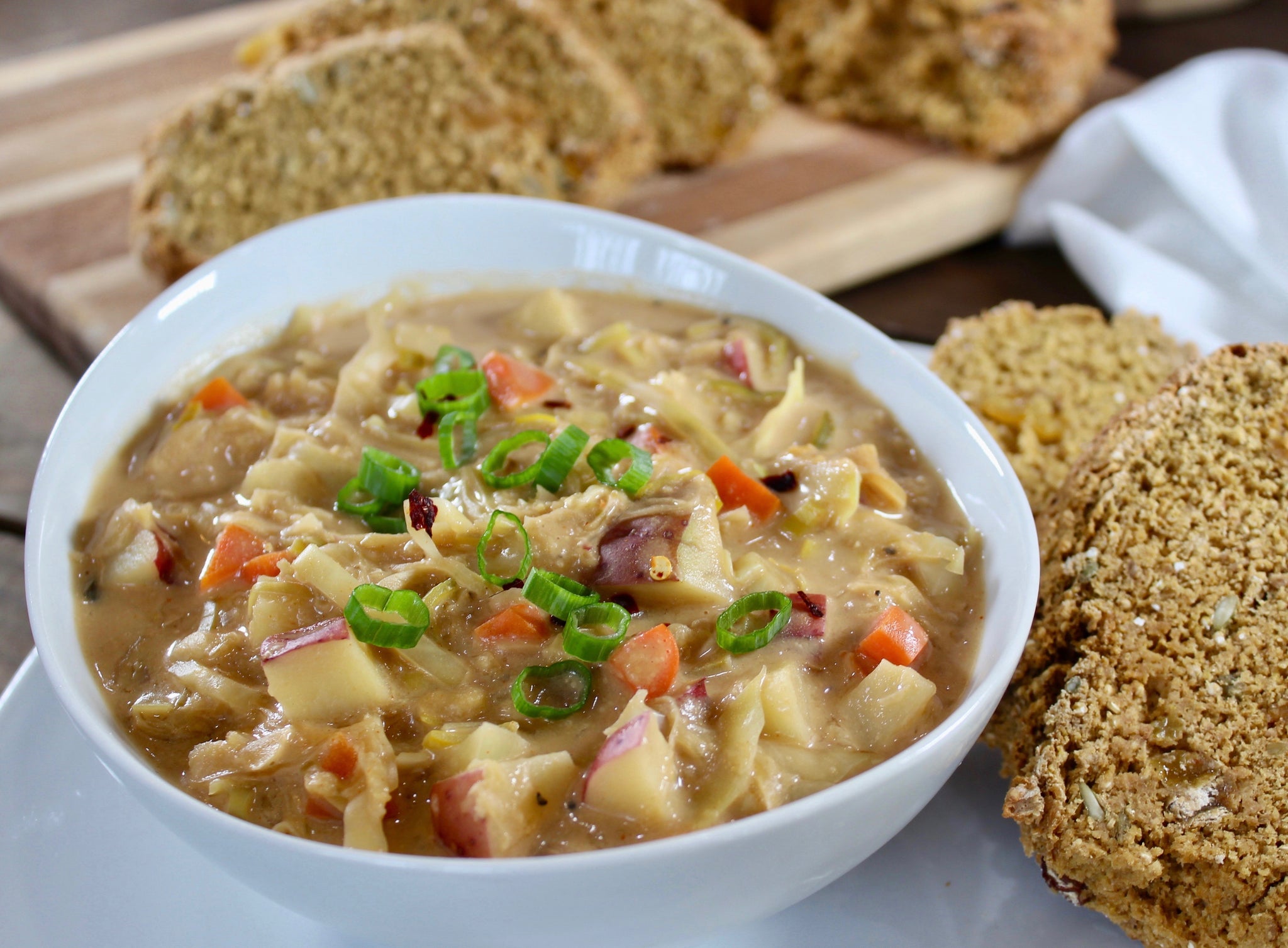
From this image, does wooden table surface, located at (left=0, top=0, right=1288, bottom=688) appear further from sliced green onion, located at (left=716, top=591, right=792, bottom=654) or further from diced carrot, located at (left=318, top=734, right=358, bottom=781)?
sliced green onion, located at (left=716, top=591, right=792, bottom=654)

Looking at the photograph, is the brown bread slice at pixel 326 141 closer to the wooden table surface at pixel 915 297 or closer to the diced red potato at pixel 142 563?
the wooden table surface at pixel 915 297

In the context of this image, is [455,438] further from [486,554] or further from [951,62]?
[951,62]

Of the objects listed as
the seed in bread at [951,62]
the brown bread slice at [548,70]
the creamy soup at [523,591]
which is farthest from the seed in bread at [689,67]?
the creamy soup at [523,591]

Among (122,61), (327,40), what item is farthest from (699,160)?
(122,61)

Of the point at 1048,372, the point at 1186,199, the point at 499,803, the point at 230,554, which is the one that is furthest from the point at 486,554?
the point at 1186,199

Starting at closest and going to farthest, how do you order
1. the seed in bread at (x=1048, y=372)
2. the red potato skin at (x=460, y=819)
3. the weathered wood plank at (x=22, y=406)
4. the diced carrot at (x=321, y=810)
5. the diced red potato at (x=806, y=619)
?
1. the red potato skin at (x=460, y=819)
2. the diced carrot at (x=321, y=810)
3. the diced red potato at (x=806, y=619)
4. the seed in bread at (x=1048, y=372)
5. the weathered wood plank at (x=22, y=406)

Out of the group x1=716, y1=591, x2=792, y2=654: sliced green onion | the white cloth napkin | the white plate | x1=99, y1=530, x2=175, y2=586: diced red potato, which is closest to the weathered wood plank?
x1=99, y1=530, x2=175, y2=586: diced red potato
